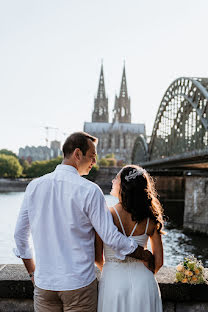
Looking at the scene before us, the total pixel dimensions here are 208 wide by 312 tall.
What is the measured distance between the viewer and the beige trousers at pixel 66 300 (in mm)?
2379

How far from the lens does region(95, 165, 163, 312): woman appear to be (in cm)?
259

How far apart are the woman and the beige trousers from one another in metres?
0.18

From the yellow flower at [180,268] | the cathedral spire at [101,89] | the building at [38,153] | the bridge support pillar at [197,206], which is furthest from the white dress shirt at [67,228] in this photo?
the building at [38,153]

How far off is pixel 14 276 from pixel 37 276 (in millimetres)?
920

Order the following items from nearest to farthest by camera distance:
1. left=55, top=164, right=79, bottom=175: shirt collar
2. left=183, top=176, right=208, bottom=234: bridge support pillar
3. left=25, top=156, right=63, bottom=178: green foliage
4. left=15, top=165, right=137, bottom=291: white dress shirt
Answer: left=15, top=165, right=137, bottom=291: white dress shirt < left=55, top=164, right=79, bottom=175: shirt collar < left=183, top=176, right=208, bottom=234: bridge support pillar < left=25, top=156, right=63, bottom=178: green foliage

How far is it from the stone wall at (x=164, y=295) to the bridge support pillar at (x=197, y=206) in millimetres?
22455

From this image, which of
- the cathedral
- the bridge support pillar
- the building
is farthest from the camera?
the building

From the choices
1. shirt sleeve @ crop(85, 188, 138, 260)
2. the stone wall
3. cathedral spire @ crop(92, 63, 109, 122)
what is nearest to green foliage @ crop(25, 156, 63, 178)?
cathedral spire @ crop(92, 63, 109, 122)

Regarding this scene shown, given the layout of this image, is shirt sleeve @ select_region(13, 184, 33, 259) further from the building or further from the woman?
the building

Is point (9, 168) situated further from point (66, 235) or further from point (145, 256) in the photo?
point (66, 235)

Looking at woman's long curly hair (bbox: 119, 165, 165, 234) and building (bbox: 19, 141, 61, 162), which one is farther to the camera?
building (bbox: 19, 141, 61, 162)

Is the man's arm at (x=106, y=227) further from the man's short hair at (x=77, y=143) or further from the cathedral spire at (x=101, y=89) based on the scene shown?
the cathedral spire at (x=101, y=89)

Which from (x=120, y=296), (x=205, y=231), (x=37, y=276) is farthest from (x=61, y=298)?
(x=205, y=231)

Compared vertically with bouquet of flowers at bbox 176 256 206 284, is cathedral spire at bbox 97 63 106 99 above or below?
above
